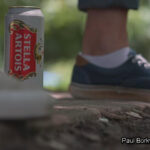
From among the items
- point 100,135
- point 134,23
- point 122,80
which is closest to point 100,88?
point 122,80

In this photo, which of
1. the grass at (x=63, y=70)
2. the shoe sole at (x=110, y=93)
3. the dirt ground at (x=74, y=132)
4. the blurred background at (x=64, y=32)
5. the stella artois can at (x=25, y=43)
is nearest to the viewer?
the dirt ground at (x=74, y=132)

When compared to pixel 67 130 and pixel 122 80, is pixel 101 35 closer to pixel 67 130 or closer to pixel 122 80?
pixel 122 80

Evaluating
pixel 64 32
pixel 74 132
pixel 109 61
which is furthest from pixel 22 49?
pixel 64 32

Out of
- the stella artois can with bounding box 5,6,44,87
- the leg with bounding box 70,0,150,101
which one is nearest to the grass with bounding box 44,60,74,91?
the leg with bounding box 70,0,150,101

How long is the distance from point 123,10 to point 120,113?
2.62ft

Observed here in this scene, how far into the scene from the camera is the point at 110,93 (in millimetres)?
2611

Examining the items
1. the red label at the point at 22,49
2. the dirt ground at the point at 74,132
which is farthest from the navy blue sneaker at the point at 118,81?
the red label at the point at 22,49

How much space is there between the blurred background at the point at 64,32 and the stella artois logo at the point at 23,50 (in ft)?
10.1

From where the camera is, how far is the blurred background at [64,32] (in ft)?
17.8

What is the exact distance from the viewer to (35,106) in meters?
1.48

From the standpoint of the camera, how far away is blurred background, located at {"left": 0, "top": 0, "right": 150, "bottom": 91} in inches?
214

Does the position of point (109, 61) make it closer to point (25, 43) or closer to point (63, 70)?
point (25, 43)

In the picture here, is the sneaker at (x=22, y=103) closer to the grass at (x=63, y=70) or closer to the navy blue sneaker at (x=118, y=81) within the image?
the navy blue sneaker at (x=118, y=81)

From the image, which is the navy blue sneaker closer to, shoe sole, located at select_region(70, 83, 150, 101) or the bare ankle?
shoe sole, located at select_region(70, 83, 150, 101)
